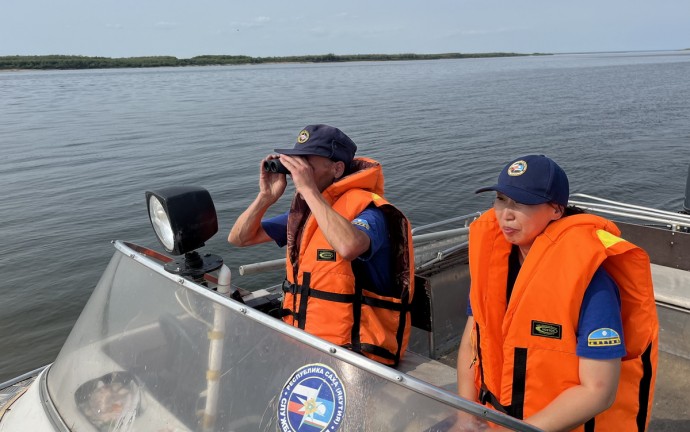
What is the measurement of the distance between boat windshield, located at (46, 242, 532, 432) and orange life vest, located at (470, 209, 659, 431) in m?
0.51

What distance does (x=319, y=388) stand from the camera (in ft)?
4.87

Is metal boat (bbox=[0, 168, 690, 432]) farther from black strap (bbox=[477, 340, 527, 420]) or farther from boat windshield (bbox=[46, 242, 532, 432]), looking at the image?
black strap (bbox=[477, 340, 527, 420])

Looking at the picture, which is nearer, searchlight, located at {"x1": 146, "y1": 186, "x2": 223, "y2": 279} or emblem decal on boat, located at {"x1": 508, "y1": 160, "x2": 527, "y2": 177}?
emblem decal on boat, located at {"x1": 508, "y1": 160, "x2": 527, "y2": 177}

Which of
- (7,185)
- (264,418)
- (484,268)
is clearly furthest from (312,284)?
(7,185)

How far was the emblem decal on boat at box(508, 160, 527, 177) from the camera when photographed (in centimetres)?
179

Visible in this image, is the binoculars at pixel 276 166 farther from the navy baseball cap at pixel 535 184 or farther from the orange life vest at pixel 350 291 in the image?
the navy baseball cap at pixel 535 184

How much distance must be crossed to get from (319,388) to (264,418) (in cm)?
18

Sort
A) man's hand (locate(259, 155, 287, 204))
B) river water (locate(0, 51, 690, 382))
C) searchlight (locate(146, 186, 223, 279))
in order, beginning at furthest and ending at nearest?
river water (locate(0, 51, 690, 382)) → man's hand (locate(259, 155, 287, 204)) → searchlight (locate(146, 186, 223, 279))

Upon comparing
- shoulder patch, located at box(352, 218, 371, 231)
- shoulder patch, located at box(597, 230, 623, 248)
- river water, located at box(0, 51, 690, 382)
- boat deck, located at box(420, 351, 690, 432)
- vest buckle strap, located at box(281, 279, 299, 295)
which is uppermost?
shoulder patch, located at box(597, 230, 623, 248)

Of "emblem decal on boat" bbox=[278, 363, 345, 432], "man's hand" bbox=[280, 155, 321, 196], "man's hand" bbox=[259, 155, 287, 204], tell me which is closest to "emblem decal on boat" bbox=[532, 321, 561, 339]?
"emblem decal on boat" bbox=[278, 363, 345, 432]

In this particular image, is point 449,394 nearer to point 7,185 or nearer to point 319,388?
point 319,388

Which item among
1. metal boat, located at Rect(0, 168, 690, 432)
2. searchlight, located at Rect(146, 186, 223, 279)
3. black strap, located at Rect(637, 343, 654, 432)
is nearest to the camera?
metal boat, located at Rect(0, 168, 690, 432)

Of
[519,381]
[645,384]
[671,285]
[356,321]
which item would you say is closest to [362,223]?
[356,321]

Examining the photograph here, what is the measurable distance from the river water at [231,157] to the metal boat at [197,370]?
562cm
